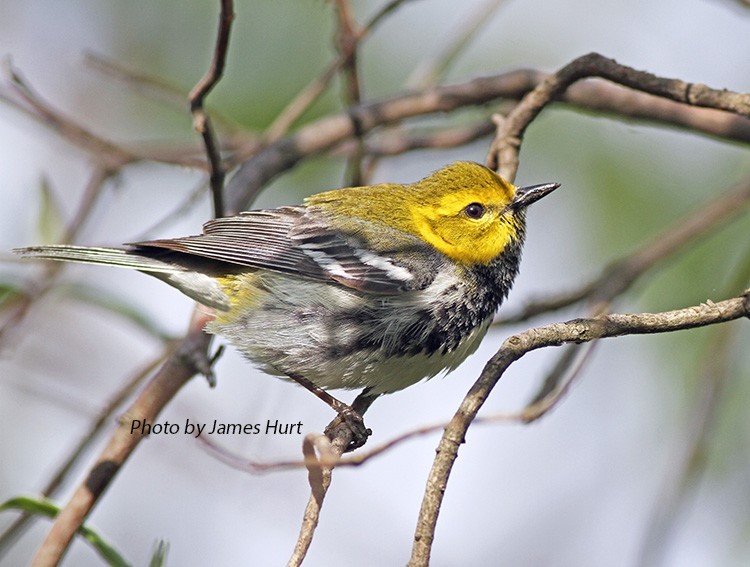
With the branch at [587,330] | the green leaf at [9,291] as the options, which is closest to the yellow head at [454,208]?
the green leaf at [9,291]

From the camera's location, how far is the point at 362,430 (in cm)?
362

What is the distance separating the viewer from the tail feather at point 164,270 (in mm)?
4066

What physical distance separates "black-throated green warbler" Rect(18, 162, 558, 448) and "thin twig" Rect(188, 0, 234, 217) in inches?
11.0

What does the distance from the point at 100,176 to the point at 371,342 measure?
1.90 meters

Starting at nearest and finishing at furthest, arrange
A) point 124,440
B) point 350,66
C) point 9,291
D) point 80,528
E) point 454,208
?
point 80,528, point 124,440, point 9,291, point 454,208, point 350,66

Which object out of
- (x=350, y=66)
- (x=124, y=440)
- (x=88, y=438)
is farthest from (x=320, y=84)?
(x=124, y=440)

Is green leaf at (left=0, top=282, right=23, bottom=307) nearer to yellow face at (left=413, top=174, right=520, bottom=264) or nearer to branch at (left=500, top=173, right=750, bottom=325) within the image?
yellow face at (left=413, top=174, right=520, bottom=264)

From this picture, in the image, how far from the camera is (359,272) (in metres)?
4.17

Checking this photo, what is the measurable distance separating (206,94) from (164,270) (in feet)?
2.87

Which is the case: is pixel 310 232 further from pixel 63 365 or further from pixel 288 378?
pixel 63 365

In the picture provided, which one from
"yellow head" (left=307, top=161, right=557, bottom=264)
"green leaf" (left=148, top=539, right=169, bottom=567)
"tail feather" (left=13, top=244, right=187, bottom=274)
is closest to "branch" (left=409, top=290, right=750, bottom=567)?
"green leaf" (left=148, top=539, right=169, bottom=567)

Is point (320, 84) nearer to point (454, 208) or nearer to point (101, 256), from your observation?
point (454, 208)

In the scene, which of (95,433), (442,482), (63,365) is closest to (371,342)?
(95,433)

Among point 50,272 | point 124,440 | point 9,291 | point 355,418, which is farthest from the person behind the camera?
point 50,272
